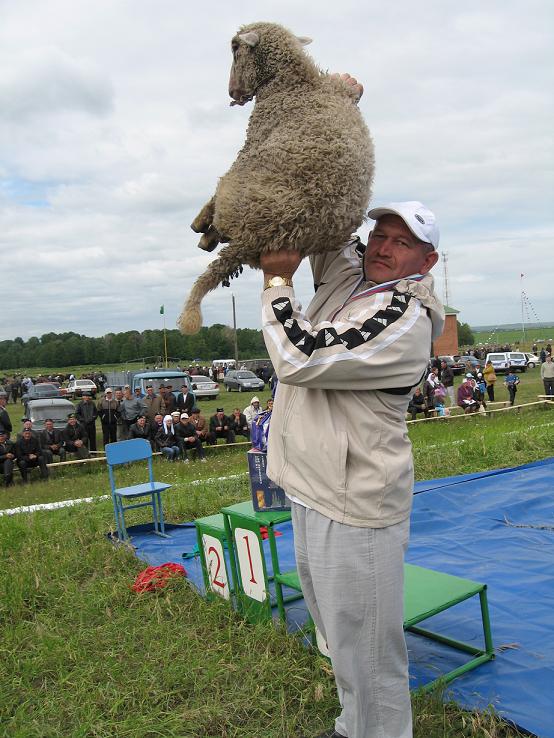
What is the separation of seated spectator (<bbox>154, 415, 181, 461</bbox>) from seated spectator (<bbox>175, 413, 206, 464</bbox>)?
0.10 m

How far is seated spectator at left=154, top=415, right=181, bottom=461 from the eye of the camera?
12038 mm

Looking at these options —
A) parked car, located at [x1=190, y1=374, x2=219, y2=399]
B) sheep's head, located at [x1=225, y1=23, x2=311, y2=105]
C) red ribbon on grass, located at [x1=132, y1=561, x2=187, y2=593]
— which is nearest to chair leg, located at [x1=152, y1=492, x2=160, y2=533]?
red ribbon on grass, located at [x1=132, y1=561, x2=187, y2=593]

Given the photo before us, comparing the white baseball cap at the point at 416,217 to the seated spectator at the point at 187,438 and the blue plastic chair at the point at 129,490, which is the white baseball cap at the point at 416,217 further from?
the seated spectator at the point at 187,438

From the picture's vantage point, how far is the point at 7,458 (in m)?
10.6

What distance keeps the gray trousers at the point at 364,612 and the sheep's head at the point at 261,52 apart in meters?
1.34

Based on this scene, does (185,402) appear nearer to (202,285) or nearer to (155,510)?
(155,510)

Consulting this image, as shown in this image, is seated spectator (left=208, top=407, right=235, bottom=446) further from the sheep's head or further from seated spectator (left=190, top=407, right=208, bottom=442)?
the sheep's head

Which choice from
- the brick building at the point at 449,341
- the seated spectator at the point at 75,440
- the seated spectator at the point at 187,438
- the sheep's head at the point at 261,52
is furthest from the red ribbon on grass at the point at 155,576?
the brick building at the point at 449,341

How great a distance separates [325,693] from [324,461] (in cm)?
156

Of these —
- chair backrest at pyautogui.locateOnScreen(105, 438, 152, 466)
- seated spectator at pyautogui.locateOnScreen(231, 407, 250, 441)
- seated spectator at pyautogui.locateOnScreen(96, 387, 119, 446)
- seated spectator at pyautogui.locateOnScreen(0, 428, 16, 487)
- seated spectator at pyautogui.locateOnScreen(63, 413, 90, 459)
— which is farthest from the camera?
seated spectator at pyautogui.locateOnScreen(96, 387, 119, 446)

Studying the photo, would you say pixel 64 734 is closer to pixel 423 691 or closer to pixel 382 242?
pixel 423 691

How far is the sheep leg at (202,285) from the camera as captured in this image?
1859 mm

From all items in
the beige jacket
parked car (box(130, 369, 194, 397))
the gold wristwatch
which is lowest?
parked car (box(130, 369, 194, 397))

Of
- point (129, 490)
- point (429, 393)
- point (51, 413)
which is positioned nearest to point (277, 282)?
point (129, 490)
